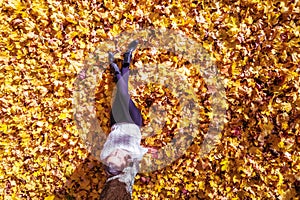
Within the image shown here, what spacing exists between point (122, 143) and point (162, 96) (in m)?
1.00

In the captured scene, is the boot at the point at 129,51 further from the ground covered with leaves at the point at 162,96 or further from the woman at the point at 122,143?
the ground covered with leaves at the point at 162,96

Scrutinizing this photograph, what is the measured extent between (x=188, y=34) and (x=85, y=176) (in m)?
2.31

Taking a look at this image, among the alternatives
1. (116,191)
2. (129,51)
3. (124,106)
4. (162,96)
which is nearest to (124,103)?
(124,106)

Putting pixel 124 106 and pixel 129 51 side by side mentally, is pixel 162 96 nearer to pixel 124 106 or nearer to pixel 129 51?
pixel 124 106

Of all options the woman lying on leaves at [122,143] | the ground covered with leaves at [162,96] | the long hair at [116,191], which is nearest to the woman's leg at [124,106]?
the woman lying on leaves at [122,143]

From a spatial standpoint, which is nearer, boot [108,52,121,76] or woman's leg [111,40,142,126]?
woman's leg [111,40,142,126]

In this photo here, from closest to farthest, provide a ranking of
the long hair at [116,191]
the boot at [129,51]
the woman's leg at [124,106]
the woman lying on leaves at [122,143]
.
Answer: the long hair at [116,191] → the woman lying on leaves at [122,143] → the woman's leg at [124,106] → the boot at [129,51]

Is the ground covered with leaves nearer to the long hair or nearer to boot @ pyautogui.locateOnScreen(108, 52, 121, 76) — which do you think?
boot @ pyautogui.locateOnScreen(108, 52, 121, 76)

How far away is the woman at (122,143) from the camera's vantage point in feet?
9.03

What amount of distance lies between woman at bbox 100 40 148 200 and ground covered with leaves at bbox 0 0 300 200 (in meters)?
0.23

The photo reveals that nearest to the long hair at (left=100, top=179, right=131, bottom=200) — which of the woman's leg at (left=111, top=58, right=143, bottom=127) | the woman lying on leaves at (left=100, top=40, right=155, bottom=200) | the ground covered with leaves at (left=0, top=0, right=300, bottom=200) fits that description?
the woman lying on leaves at (left=100, top=40, right=155, bottom=200)

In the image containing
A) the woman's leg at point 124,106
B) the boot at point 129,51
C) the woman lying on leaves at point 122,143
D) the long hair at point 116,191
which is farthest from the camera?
the boot at point 129,51

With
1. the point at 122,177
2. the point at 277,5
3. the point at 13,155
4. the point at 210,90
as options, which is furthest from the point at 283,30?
the point at 13,155

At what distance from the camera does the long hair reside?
8.63ft
